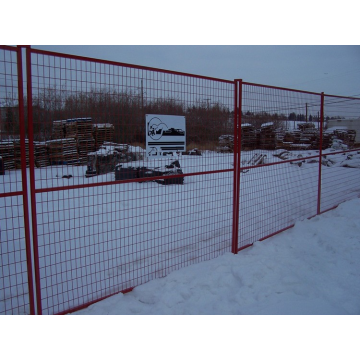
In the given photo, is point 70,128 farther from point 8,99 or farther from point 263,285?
point 263,285

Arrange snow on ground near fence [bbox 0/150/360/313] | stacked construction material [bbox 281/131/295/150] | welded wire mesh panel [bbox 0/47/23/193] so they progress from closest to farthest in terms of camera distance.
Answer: welded wire mesh panel [bbox 0/47/23/193] → snow on ground near fence [bbox 0/150/360/313] → stacked construction material [bbox 281/131/295/150]

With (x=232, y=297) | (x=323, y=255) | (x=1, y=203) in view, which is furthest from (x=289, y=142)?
(x=1, y=203)

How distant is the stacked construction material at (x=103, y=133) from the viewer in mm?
3795

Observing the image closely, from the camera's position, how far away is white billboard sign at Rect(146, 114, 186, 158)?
4.14m

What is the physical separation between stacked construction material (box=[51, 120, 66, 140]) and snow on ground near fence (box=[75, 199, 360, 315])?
83.1 inches

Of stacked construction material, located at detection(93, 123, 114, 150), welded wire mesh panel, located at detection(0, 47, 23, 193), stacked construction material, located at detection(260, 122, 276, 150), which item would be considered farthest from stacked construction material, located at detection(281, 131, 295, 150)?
welded wire mesh panel, located at detection(0, 47, 23, 193)

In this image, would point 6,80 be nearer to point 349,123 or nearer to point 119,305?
point 119,305

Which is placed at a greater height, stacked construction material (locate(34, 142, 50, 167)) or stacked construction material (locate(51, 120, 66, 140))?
stacked construction material (locate(51, 120, 66, 140))

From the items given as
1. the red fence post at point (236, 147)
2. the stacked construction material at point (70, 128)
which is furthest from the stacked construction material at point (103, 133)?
the red fence post at point (236, 147)

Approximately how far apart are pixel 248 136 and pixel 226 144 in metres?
0.75

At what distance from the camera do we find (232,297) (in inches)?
156

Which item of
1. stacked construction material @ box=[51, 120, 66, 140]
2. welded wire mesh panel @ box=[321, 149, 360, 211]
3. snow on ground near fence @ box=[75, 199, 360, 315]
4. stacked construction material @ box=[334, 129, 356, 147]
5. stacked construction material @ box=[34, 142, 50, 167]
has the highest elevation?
stacked construction material @ box=[334, 129, 356, 147]

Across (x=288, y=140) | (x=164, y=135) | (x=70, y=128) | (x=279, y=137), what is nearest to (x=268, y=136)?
(x=279, y=137)

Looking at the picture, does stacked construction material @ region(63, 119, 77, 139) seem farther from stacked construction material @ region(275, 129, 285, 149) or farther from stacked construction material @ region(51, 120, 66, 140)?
stacked construction material @ region(275, 129, 285, 149)
